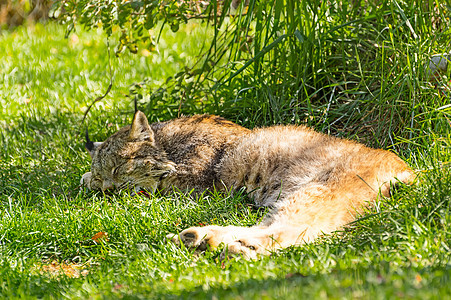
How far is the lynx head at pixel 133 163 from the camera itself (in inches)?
167

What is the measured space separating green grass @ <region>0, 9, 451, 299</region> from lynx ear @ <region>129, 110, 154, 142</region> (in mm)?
517

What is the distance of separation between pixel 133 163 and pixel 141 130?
0.89 ft

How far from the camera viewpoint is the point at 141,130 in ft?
14.3


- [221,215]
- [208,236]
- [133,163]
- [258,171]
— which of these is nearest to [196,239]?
[208,236]

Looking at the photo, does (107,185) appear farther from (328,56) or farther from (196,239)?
(328,56)

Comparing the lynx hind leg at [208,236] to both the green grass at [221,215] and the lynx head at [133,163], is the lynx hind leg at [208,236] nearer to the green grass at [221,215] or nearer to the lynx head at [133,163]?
the green grass at [221,215]

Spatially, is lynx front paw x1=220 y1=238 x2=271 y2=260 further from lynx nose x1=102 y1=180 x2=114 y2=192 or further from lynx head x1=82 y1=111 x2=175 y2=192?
lynx nose x1=102 y1=180 x2=114 y2=192

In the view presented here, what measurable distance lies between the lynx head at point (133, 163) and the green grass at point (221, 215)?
16 cm

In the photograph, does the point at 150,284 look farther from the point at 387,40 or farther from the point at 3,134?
the point at 3,134

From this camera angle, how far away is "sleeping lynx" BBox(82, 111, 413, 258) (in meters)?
3.18

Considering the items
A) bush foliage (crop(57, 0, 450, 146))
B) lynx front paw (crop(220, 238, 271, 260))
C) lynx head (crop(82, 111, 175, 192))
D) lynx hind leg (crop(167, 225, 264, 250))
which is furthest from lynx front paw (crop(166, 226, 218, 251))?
bush foliage (crop(57, 0, 450, 146))

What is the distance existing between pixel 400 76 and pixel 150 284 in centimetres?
284

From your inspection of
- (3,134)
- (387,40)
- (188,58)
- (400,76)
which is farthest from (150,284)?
(188,58)

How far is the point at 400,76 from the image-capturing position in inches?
176
